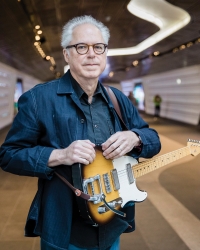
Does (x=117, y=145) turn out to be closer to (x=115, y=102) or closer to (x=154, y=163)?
(x=115, y=102)

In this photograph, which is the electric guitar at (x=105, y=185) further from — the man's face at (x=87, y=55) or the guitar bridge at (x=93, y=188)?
the man's face at (x=87, y=55)

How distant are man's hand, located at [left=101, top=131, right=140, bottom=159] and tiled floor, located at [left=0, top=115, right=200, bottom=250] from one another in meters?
2.86

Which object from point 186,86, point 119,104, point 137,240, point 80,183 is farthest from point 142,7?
point 186,86

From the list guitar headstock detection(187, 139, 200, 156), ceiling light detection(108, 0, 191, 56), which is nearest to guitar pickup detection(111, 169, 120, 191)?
guitar headstock detection(187, 139, 200, 156)

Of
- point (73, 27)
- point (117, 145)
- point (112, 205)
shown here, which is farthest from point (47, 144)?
point (73, 27)

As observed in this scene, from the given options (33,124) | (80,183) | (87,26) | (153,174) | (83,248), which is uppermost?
(87,26)

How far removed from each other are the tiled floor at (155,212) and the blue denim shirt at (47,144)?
2.77 meters

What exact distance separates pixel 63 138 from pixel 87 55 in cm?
45

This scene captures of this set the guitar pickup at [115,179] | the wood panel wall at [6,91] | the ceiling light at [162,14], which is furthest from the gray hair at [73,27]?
the wood panel wall at [6,91]

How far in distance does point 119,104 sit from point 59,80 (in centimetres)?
41

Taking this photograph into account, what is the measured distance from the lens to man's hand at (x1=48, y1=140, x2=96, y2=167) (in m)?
1.70

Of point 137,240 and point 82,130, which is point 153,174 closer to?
point 137,240

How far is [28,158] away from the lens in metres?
1.77

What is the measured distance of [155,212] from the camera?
5539 mm
